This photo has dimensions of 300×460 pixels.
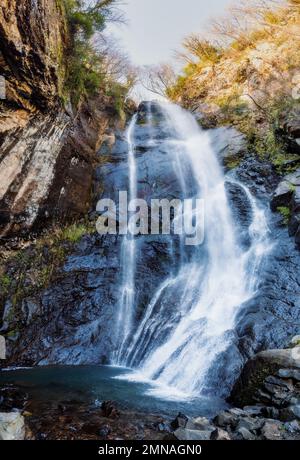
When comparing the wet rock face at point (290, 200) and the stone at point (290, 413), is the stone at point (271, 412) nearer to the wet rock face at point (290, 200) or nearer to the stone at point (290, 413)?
the stone at point (290, 413)

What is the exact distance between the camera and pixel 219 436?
12.6 ft

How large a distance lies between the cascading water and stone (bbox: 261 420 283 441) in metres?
2.25

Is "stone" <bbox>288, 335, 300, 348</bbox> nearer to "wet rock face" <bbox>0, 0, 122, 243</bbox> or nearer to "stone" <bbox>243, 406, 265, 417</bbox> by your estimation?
"stone" <bbox>243, 406, 265, 417</bbox>

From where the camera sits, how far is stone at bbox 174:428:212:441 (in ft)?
12.8

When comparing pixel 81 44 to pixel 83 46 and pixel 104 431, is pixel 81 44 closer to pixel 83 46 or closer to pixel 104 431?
pixel 83 46

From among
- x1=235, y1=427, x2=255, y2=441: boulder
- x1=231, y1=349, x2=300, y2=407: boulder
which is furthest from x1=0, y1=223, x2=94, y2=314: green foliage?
x1=235, y1=427, x2=255, y2=441: boulder

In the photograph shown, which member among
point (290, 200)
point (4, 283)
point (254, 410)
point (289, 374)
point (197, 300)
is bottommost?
point (254, 410)

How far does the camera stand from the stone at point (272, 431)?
3.95 meters

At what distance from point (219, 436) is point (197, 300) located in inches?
200

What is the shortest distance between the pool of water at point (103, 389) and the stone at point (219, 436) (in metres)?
1.30

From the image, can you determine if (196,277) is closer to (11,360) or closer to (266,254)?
(266,254)

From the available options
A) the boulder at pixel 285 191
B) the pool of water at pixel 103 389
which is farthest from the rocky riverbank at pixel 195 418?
the boulder at pixel 285 191

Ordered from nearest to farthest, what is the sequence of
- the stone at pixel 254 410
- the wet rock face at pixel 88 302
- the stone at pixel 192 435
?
the stone at pixel 192 435, the stone at pixel 254 410, the wet rock face at pixel 88 302

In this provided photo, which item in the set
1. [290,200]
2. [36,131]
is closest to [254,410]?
[290,200]
